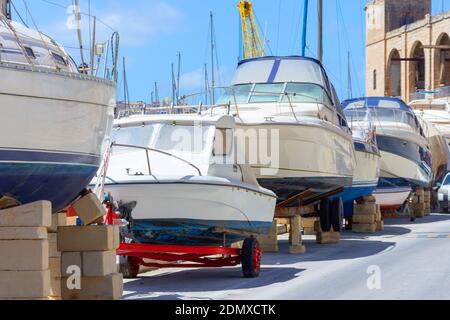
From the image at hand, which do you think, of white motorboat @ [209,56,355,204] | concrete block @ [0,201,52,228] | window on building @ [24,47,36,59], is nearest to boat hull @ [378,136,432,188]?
white motorboat @ [209,56,355,204]

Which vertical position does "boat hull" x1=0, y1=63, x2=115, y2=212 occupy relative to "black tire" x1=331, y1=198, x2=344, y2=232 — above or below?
above

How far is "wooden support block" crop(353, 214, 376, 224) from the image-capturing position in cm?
2178

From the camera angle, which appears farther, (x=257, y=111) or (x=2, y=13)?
(x=257, y=111)

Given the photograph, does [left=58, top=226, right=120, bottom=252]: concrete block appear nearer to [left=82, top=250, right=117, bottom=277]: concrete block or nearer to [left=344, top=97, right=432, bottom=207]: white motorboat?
[left=82, top=250, right=117, bottom=277]: concrete block

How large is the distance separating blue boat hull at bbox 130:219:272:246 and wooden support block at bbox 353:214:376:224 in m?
9.76

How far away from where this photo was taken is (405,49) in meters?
68.6

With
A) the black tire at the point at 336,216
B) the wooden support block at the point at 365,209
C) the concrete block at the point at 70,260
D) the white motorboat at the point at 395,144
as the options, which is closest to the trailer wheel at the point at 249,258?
the concrete block at the point at 70,260

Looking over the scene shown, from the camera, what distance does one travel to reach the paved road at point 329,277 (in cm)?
1047

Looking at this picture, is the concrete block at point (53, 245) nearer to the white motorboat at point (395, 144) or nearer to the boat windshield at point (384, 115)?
the boat windshield at point (384, 115)

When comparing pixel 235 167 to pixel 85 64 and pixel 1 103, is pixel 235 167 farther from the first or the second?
pixel 1 103

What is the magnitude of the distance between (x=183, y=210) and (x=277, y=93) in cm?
651
